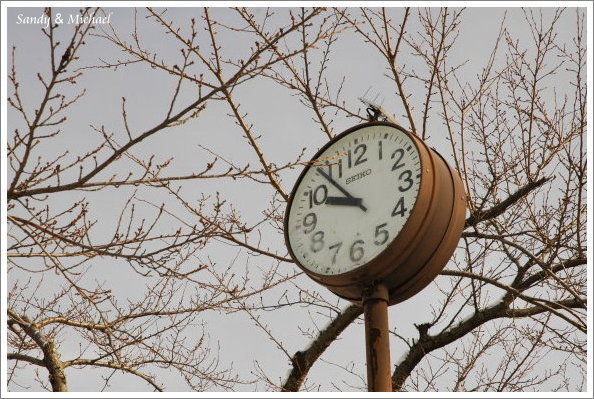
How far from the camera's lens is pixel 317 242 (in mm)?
3627

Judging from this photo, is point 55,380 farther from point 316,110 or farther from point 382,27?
point 382,27

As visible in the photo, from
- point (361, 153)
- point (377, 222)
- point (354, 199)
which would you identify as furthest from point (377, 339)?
point (361, 153)

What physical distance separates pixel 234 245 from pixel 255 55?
196 cm

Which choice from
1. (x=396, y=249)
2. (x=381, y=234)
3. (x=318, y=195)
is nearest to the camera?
(x=396, y=249)

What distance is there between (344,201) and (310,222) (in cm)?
22

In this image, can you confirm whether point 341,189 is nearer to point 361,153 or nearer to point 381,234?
point 361,153

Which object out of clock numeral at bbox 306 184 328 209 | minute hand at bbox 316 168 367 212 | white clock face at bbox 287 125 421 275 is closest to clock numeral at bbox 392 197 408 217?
white clock face at bbox 287 125 421 275

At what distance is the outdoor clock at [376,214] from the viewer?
3.27 metres

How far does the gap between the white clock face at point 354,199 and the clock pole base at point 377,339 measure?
0.52 ft

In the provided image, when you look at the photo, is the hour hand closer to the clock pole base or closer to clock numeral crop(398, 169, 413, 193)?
clock numeral crop(398, 169, 413, 193)

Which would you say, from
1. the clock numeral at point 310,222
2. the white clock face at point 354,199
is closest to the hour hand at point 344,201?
the white clock face at point 354,199

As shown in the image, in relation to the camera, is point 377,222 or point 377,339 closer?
point 377,339

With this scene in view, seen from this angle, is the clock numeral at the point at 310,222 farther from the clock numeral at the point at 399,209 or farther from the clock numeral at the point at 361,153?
the clock numeral at the point at 399,209

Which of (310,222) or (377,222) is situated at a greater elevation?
(310,222)
